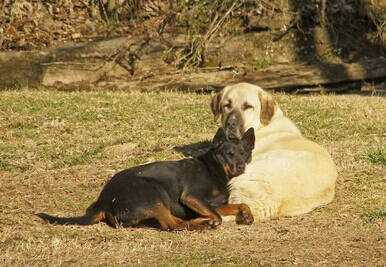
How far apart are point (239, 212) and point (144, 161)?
297 centimetres

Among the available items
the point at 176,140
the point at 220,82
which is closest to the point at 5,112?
the point at 176,140

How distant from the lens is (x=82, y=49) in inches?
642

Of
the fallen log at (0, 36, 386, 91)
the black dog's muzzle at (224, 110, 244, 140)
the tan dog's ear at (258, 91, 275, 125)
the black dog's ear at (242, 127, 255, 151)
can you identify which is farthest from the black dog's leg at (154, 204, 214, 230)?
the fallen log at (0, 36, 386, 91)

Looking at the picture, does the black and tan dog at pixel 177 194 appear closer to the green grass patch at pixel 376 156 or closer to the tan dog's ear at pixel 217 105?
the tan dog's ear at pixel 217 105

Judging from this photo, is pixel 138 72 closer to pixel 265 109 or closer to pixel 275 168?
pixel 265 109

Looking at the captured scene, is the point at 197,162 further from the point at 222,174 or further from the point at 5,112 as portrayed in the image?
the point at 5,112

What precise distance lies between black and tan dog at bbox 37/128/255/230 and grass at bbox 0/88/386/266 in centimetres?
16

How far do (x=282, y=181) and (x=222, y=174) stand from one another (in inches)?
21.1

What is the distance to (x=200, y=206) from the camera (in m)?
7.36

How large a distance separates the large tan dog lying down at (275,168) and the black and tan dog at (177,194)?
0.14 meters

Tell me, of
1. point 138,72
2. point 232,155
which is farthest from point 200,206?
point 138,72

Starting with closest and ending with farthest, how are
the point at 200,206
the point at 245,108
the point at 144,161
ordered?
the point at 200,206 < the point at 245,108 < the point at 144,161

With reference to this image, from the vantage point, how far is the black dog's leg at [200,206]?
288 inches

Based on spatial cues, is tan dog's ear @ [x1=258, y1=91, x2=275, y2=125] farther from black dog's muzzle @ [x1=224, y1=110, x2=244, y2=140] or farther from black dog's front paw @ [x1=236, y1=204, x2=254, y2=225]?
black dog's front paw @ [x1=236, y1=204, x2=254, y2=225]
